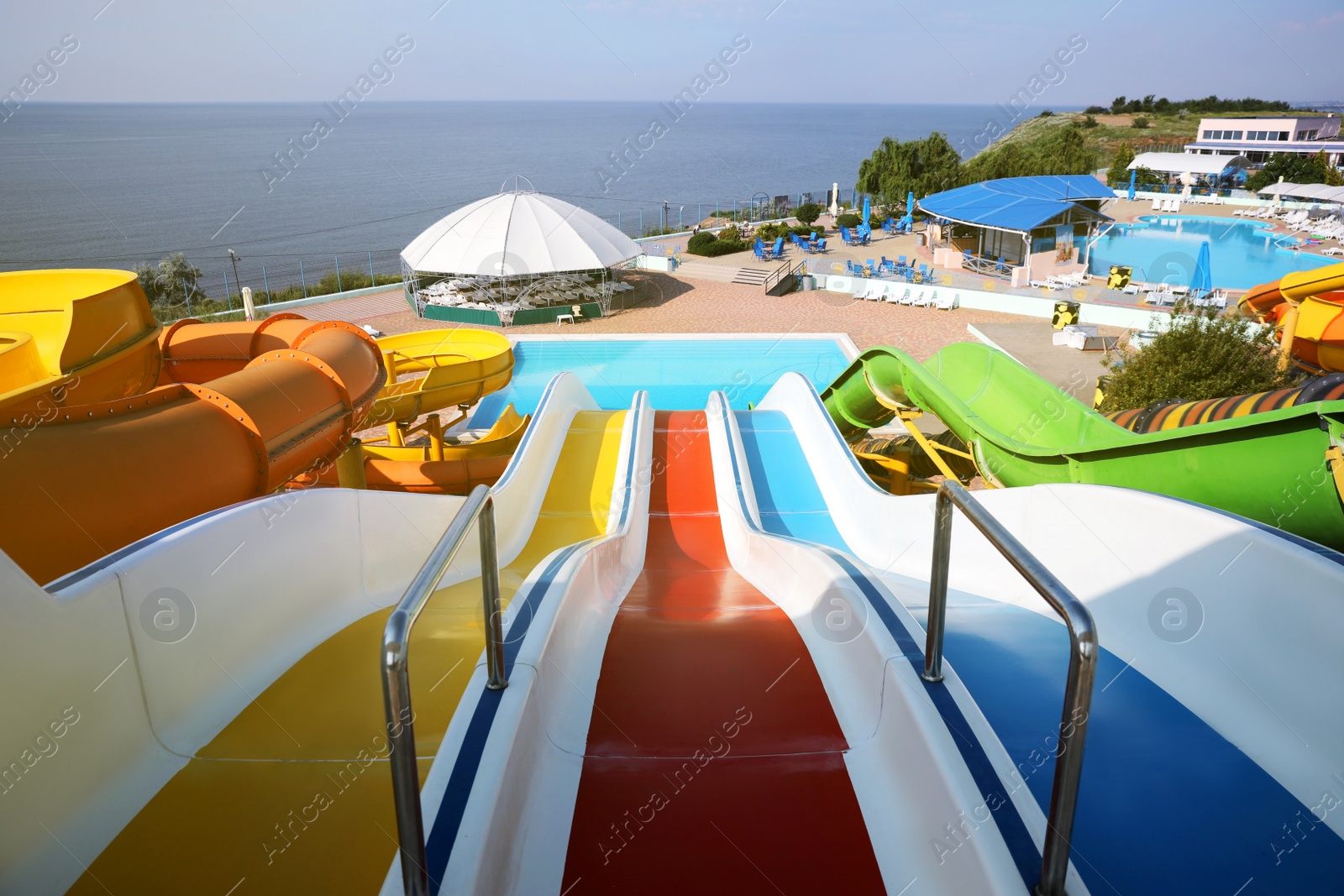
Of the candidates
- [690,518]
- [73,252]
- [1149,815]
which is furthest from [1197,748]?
[73,252]

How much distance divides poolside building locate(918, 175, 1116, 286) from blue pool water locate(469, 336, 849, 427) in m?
9.99

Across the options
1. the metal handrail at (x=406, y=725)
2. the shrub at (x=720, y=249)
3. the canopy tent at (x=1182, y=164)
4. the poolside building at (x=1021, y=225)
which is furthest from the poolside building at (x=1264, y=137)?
the metal handrail at (x=406, y=725)

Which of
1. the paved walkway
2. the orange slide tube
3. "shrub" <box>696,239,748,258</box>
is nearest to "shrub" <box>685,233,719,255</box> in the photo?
"shrub" <box>696,239,748,258</box>

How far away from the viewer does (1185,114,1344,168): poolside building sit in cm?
5284

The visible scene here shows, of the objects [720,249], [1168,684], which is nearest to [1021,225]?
[720,249]

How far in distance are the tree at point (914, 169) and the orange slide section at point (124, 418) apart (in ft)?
116

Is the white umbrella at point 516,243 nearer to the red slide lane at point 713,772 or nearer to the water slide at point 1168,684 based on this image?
the water slide at point 1168,684

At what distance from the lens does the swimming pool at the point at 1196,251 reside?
24.7 meters

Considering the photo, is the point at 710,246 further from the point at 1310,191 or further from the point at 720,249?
Answer: the point at 1310,191

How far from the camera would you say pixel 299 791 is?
2.23m

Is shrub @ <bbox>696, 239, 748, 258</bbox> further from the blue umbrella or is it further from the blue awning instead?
the blue umbrella

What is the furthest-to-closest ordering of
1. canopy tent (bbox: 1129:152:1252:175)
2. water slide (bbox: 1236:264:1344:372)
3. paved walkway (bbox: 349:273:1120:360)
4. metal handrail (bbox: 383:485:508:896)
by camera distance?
canopy tent (bbox: 1129:152:1252:175) → paved walkway (bbox: 349:273:1120:360) → water slide (bbox: 1236:264:1344:372) → metal handrail (bbox: 383:485:508:896)

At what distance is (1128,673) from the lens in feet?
10.2

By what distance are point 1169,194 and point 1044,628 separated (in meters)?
43.7
